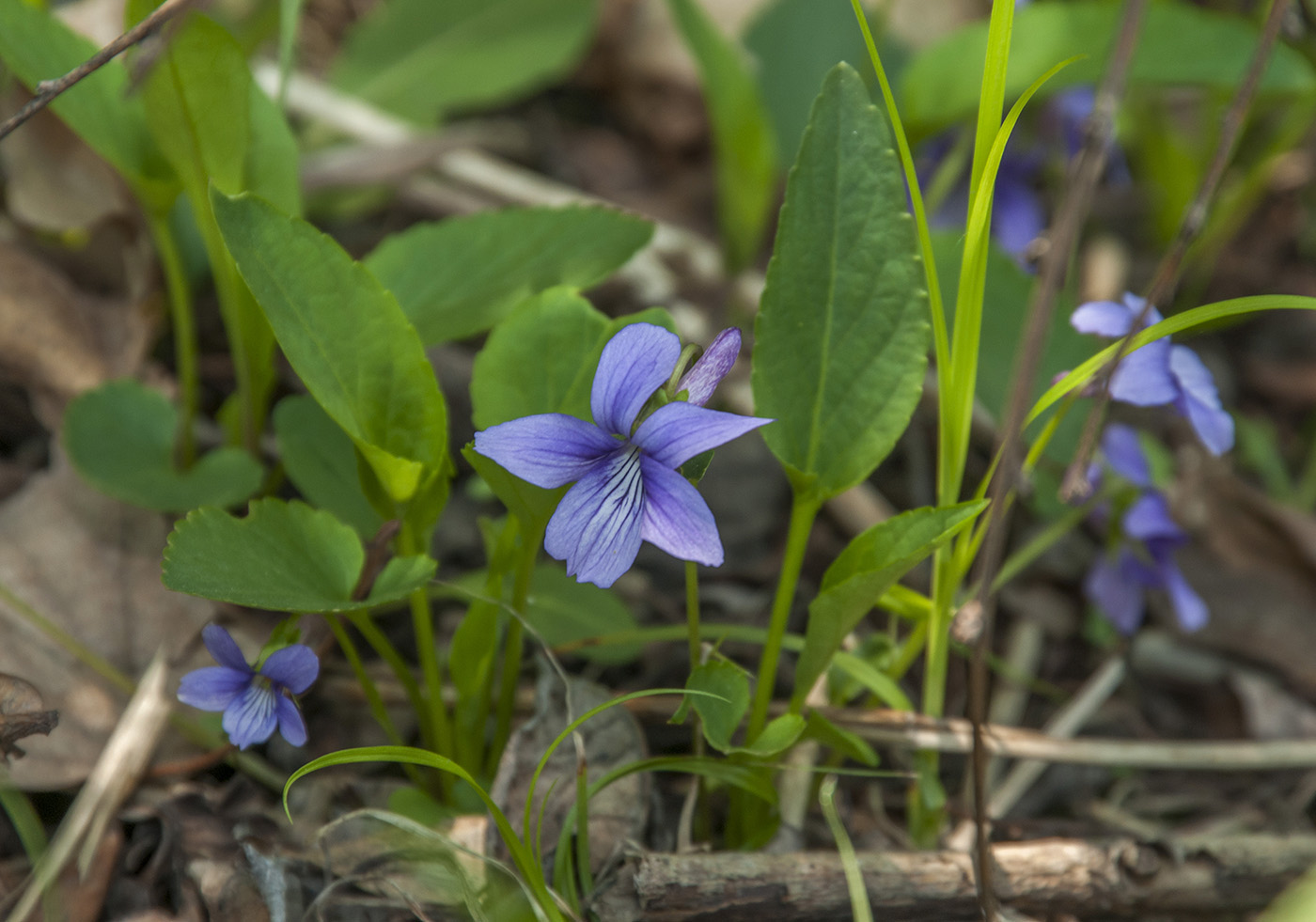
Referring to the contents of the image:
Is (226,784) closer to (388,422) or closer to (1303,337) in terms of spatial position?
(388,422)

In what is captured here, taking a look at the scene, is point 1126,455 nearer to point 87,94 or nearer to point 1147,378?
point 1147,378

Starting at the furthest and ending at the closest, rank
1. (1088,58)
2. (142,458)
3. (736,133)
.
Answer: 1. (736,133)
2. (1088,58)
3. (142,458)

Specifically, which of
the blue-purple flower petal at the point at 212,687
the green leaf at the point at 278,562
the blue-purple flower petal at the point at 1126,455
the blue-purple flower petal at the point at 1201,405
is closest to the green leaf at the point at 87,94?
the green leaf at the point at 278,562

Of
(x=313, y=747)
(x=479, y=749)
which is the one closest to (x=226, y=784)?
(x=313, y=747)

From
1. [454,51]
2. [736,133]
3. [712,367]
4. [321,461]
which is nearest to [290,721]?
[321,461]

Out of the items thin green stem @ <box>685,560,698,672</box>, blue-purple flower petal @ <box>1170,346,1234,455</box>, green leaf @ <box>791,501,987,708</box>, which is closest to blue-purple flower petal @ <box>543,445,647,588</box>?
thin green stem @ <box>685,560,698,672</box>
